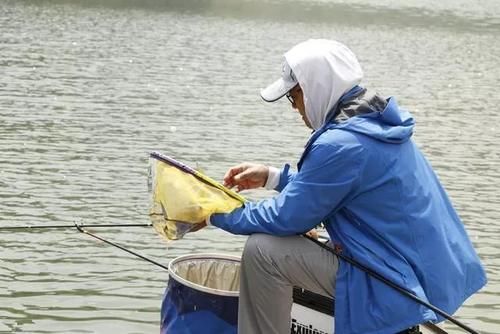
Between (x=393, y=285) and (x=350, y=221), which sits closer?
(x=393, y=285)

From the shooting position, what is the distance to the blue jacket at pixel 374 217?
4617mm

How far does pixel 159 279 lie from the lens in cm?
814

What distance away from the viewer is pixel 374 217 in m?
4.71

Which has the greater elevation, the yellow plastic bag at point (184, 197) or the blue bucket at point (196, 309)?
the yellow plastic bag at point (184, 197)

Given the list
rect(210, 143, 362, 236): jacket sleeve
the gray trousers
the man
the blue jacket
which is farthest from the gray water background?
the blue jacket

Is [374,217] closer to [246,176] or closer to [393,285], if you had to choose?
[393,285]

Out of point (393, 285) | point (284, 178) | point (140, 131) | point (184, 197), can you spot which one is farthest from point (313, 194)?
point (140, 131)

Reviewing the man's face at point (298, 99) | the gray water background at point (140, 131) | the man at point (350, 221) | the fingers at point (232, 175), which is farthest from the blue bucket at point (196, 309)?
the gray water background at point (140, 131)

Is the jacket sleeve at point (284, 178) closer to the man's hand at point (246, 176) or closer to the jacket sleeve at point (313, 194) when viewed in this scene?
the man's hand at point (246, 176)

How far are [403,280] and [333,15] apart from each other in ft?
158

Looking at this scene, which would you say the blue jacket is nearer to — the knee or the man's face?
the knee

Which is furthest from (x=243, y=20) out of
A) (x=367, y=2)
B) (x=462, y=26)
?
(x=367, y=2)

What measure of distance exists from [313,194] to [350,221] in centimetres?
26

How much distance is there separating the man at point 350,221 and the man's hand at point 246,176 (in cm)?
53
